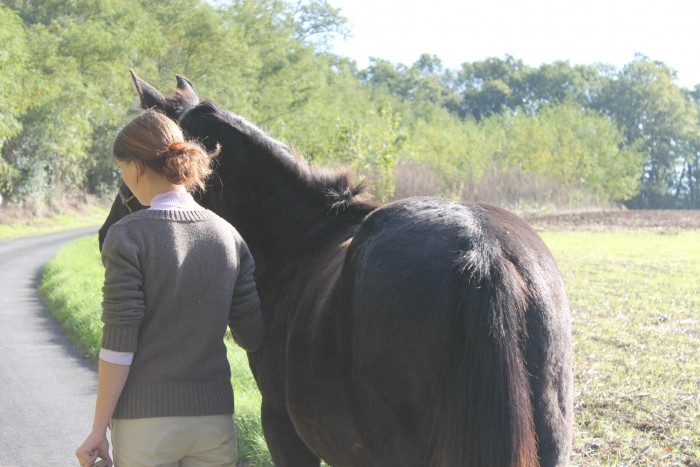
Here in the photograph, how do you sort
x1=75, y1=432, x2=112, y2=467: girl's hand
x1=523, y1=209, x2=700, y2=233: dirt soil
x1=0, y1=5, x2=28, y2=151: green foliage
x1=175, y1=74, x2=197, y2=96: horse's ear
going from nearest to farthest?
x1=75, y1=432, x2=112, y2=467: girl's hand, x1=175, y1=74, x2=197, y2=96: horse's ear, x1=0, y1=5, x2=28, y2=151: green foliage, x1=523, y1=209, x2=700, y2=233: dirt soil

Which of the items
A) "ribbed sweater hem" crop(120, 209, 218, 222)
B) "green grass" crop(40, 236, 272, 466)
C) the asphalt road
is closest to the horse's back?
"ribbed sweater hem" crop(120, 209, 218, 222)

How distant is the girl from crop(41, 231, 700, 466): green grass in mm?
2597

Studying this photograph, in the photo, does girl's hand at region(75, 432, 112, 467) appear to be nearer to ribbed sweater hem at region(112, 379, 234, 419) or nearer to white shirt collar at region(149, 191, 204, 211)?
ribbed sweater hem at region(112, 379, 234, 419)

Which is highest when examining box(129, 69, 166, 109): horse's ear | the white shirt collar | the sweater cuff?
box(129, 69, 166, 109): horse's ear

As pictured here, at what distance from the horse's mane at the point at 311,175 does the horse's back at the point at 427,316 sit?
1.14 m

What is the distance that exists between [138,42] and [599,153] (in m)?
51.7

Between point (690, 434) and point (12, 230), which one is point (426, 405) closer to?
point (690, 434)

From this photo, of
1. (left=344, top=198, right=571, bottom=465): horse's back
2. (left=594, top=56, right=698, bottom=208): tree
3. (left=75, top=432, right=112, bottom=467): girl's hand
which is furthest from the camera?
(left=594, top=56, right=698, bottom=208): tree

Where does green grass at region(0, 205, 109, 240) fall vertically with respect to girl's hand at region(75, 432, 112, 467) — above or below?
below

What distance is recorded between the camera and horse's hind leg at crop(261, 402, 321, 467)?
3.63 metres

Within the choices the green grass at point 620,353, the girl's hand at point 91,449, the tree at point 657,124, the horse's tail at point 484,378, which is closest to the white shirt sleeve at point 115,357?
the girl's hand at point 91,449

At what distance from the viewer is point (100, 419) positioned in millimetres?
2707

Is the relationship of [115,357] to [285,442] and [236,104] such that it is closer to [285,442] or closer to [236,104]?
[285,442]

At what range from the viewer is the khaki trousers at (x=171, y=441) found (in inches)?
109
